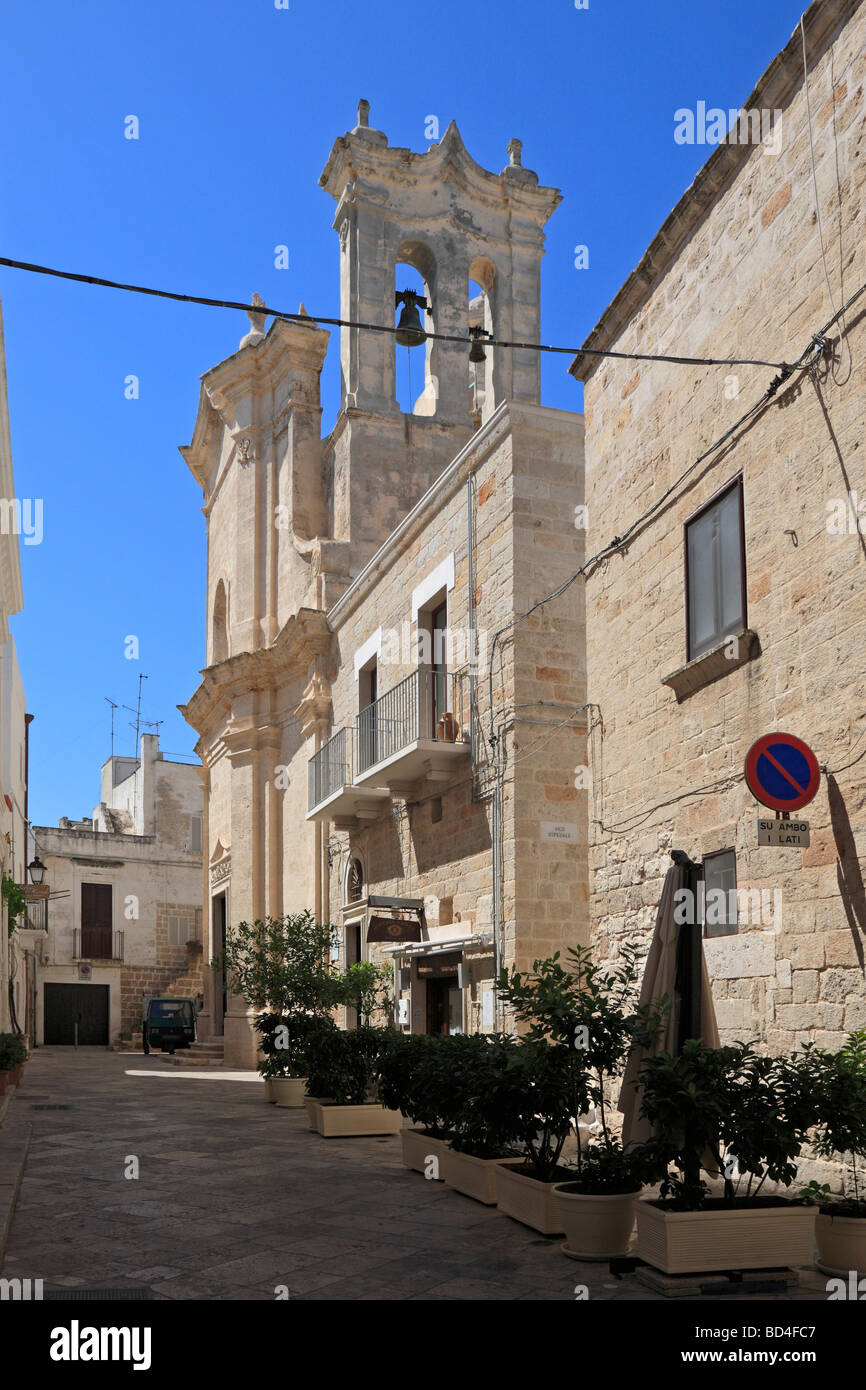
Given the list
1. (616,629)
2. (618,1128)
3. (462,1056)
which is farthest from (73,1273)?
(616,629)

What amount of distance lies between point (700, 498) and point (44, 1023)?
33.1 m

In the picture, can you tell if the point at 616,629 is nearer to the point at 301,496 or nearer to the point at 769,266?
the point at 769,266

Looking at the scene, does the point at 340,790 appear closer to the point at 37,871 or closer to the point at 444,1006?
the point at 444,1006

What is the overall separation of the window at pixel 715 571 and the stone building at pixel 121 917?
99.4 ft

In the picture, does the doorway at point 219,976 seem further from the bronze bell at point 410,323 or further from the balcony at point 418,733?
the bronze bell at point 410,323

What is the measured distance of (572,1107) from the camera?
256 inches

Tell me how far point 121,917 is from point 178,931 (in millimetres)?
1823

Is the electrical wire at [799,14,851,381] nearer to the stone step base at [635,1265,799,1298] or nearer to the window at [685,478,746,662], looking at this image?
the window at [685,478,746,662]

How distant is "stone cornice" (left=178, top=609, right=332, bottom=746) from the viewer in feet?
68.6

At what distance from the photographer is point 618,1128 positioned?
417 inches

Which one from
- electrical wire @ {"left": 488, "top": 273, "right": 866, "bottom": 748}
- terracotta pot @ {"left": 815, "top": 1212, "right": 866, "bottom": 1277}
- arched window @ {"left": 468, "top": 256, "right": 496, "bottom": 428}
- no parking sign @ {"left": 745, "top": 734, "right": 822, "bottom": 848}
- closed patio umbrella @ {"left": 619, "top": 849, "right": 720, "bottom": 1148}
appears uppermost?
arched window @ {"left": 468, "top": 256, "right": 496, "bottom": 428}

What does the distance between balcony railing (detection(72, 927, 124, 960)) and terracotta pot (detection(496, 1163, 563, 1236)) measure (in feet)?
109

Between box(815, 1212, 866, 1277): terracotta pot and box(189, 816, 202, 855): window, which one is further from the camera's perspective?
box(189, 816, 202, 855): window

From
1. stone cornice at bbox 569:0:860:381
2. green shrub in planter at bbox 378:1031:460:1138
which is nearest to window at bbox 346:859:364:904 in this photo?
green shrub in planter at bbox 378:1031:460:1138
